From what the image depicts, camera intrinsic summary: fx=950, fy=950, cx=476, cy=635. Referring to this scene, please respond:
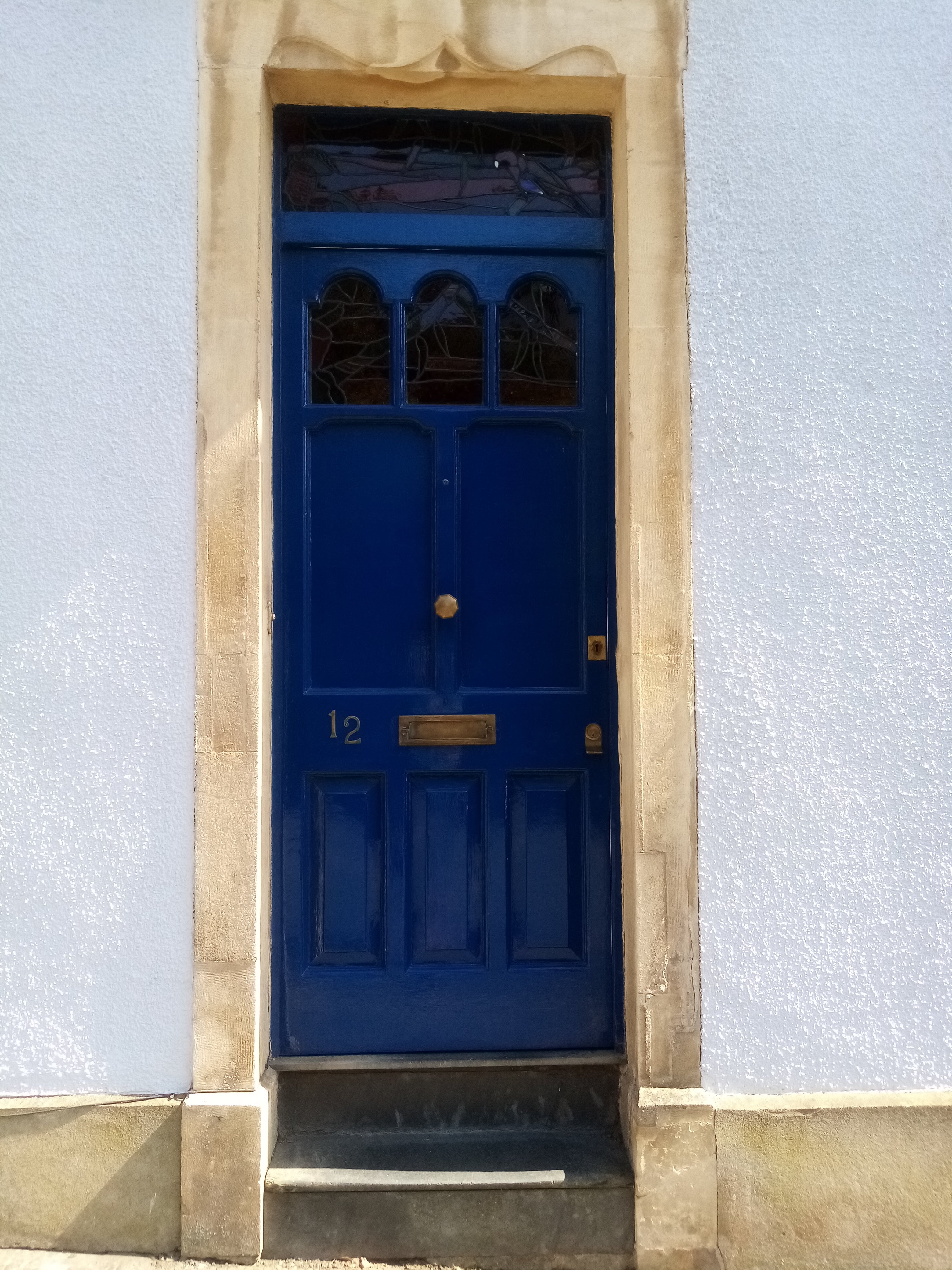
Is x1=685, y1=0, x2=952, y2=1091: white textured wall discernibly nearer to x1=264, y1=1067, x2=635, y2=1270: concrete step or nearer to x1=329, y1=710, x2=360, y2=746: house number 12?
x1=264, y1=1067, x2=635, y2=1270: concrete step

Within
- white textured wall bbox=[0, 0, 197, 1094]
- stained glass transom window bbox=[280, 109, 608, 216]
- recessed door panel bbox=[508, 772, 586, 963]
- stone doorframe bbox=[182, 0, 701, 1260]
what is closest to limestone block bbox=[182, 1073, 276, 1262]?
stone doorframe bbox=[182, 0, 701, 1260]

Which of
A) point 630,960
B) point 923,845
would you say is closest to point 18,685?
point 630,960

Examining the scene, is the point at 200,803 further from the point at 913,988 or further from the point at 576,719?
the point at 913,988

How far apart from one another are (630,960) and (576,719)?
2.43 ft

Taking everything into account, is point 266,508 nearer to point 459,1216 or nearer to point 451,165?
point 451,165

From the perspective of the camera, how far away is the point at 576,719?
301 cm

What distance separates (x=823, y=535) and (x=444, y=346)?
1.32 metres

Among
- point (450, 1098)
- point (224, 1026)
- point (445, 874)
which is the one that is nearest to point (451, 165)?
point (445, 874)

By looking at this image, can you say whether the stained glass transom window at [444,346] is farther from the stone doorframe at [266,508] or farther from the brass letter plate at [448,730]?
the brass letter plate at [448,730]

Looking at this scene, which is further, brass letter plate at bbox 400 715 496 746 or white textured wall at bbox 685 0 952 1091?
brass letter plate at bbox 400 715 496 746

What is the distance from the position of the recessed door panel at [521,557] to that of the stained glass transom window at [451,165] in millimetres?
745

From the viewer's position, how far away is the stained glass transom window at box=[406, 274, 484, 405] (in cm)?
305

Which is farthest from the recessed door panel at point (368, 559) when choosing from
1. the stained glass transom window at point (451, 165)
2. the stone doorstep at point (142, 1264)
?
the stone doorstep at point (142, 1264)

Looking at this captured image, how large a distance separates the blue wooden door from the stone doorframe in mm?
170
